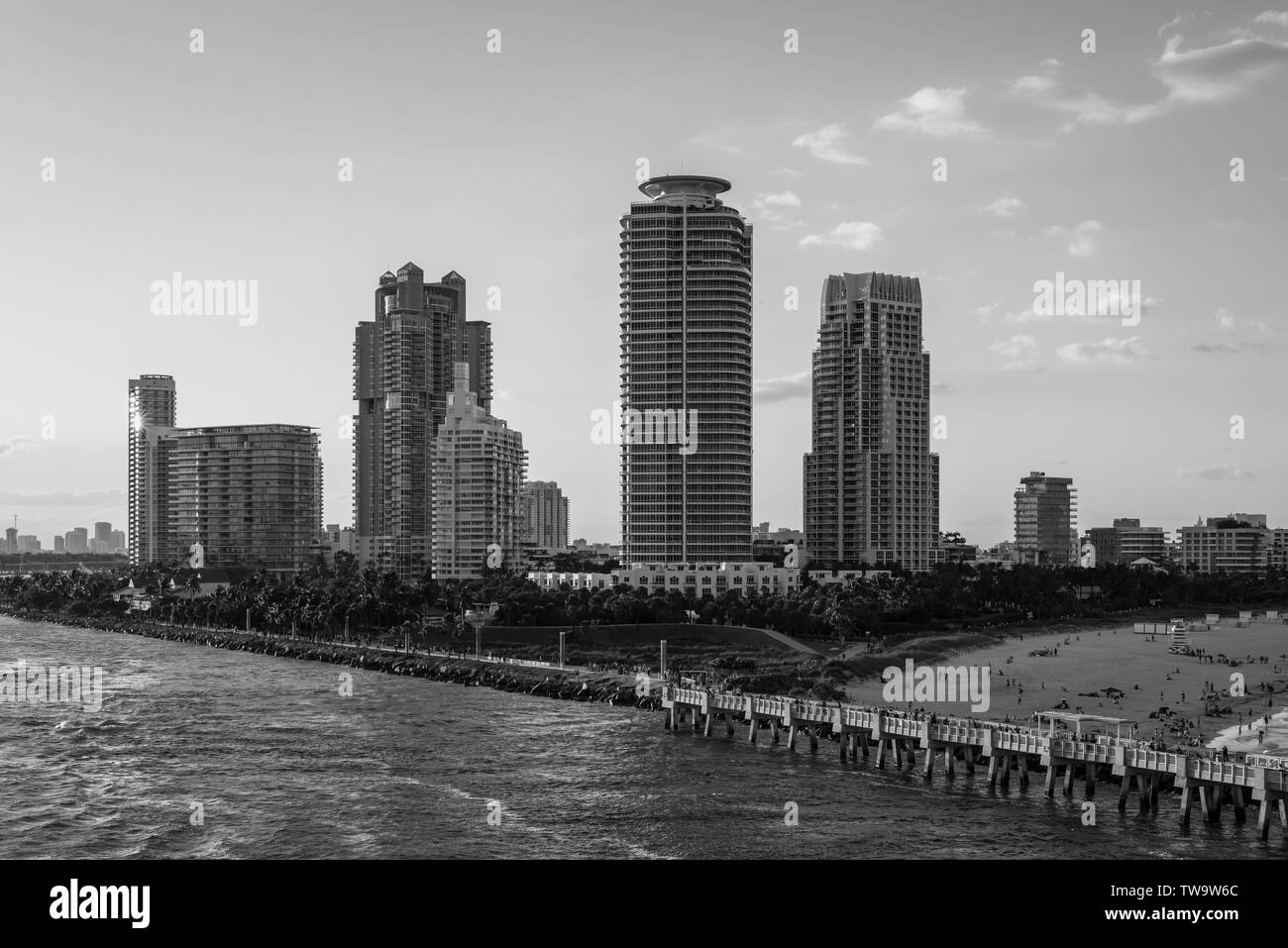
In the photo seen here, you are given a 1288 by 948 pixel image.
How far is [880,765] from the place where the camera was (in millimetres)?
78500

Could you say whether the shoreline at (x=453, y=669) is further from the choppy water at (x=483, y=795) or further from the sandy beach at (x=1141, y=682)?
the sandy beach at (x=1141, y=682)

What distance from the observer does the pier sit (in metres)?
61.8

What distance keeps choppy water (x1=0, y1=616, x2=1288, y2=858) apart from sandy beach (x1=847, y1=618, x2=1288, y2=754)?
2209 centimetres

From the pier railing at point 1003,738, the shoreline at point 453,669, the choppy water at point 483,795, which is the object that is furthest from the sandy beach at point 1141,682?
the choppy water at point 483,795

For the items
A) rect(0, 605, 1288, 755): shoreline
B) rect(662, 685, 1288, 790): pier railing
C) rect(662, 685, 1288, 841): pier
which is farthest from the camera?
rect(0, 605, 1288, 755): shoreline

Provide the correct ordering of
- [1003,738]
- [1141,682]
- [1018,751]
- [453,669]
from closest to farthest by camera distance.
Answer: [1018,751]
[1003,738]
[1141,682]
[453,669]

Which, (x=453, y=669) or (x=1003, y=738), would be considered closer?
(x=1003, y=738)

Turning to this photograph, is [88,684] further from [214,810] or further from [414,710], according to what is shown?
[214,810]

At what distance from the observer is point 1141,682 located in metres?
126

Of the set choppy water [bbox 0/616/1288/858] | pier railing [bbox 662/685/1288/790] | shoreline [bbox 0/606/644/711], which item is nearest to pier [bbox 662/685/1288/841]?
pier railing [bbox 662/685/1288/790]

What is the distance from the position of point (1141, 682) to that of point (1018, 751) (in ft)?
206

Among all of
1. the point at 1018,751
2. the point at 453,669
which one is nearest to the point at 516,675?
the point at 453,669

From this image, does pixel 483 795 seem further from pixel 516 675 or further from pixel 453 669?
pixel 453 669

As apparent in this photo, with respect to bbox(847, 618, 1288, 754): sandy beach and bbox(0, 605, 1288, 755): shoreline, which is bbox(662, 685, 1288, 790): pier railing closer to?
bbox(0, 605, 1288, 755): shoreline
